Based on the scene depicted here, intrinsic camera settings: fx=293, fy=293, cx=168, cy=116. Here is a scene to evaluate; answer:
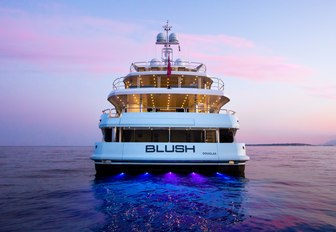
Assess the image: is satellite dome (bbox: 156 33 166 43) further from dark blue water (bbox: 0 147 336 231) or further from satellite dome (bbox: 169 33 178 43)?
dark blue water (bbox: 0 147 336 231)

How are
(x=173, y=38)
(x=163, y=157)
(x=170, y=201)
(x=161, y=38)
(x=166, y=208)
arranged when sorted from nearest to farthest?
(x=166, y=208)
(x=170, y=201)
(x=163, y=157)
(x=173, y=38)
(x=161, y=38)

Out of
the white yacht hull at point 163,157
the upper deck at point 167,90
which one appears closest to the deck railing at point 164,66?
the upper deck at point 167,90

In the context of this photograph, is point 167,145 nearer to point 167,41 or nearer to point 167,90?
point 167,90

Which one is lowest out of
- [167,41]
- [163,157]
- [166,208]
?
[166,208]

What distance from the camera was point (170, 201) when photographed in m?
11.7

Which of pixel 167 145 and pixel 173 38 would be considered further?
pixel 173 38

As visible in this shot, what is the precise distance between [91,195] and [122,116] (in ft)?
19.7

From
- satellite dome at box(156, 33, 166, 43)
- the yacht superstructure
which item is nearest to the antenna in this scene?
satellite dome at box(156, 33, 166, 43)

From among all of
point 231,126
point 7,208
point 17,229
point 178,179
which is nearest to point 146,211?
point 17,229

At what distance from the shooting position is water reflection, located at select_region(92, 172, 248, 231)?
28.4ft

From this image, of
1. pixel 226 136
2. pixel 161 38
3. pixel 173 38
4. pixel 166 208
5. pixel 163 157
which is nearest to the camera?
pixel 166 208

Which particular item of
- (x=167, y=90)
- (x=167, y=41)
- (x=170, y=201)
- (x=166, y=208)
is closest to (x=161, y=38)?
(x=167, y=41)

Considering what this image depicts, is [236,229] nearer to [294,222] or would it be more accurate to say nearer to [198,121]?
[294,222]

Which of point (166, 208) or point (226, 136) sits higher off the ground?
point (226, 136)
